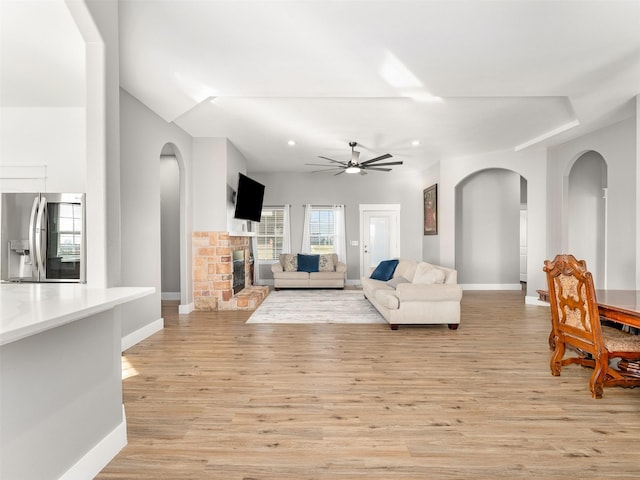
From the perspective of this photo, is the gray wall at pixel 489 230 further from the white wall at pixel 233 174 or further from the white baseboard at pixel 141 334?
the white baseboard at pixel 141 334

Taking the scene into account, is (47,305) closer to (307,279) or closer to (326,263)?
(307,279)

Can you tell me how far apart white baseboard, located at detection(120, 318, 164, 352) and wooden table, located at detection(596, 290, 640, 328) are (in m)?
4.41

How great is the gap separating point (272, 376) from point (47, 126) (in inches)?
148

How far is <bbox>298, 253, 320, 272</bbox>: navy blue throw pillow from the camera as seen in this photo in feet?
27.3

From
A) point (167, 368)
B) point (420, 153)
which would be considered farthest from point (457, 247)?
point (167, 368)

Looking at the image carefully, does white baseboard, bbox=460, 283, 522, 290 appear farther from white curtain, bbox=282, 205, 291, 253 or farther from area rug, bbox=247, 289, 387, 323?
white curtain, bbox=282, 205, 291, 253

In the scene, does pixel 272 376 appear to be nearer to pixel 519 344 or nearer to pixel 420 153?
pixel 519 344

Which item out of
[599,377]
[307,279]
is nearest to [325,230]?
[307,279]

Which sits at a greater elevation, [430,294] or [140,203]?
[140,203]

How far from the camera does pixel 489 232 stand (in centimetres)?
804

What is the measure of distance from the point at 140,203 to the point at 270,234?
Answer: 16.4 feet

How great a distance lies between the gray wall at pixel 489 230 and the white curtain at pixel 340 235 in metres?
2.70

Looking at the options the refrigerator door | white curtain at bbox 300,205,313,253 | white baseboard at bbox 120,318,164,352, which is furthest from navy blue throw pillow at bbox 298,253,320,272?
the refrigerator door

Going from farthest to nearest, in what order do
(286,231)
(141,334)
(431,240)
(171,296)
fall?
(286,231) → (431,240) → (171,296) → (141,334)
